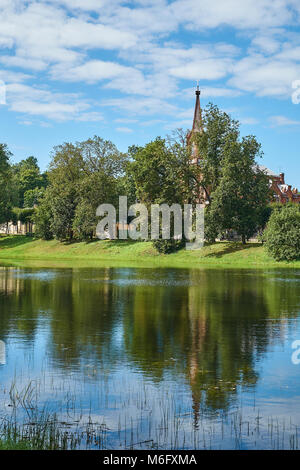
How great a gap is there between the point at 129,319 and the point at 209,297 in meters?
9.32

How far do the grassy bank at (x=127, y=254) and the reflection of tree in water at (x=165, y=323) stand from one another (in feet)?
85.8

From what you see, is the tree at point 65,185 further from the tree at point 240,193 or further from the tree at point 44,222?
the tree at point 240,193

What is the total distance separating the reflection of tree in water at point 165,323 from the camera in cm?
1548

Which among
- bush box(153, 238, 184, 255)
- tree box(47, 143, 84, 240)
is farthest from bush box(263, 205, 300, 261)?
tree box(47, 143, 84, 240)

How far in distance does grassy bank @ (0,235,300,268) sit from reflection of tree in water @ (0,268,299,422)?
2615 centimetres

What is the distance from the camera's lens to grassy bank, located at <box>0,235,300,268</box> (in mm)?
68938

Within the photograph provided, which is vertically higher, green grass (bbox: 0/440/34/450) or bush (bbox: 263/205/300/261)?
bush (bbox: 263/205/300/261)

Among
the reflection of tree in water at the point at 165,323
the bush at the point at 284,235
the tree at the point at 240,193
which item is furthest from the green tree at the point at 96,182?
the reflection of tree in water at the point at 165,323

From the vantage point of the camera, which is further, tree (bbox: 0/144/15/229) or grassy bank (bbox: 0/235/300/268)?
tree (bbox: 0/144/15/229)

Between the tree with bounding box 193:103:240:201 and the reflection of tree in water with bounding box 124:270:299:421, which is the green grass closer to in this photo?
the reflection of tree in water with bounding box 124:270:299:421

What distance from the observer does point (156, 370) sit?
1511 cm

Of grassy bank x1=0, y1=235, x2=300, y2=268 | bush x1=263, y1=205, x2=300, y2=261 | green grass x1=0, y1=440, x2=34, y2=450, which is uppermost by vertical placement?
bush x1=263, y1=205, x2=300, y2=261

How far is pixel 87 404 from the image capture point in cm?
1214

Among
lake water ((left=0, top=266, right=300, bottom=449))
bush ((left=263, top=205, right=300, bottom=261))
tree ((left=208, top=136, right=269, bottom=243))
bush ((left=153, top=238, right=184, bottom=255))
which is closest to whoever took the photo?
lake water ((left=0, top=266, right=300, bottom=449))
